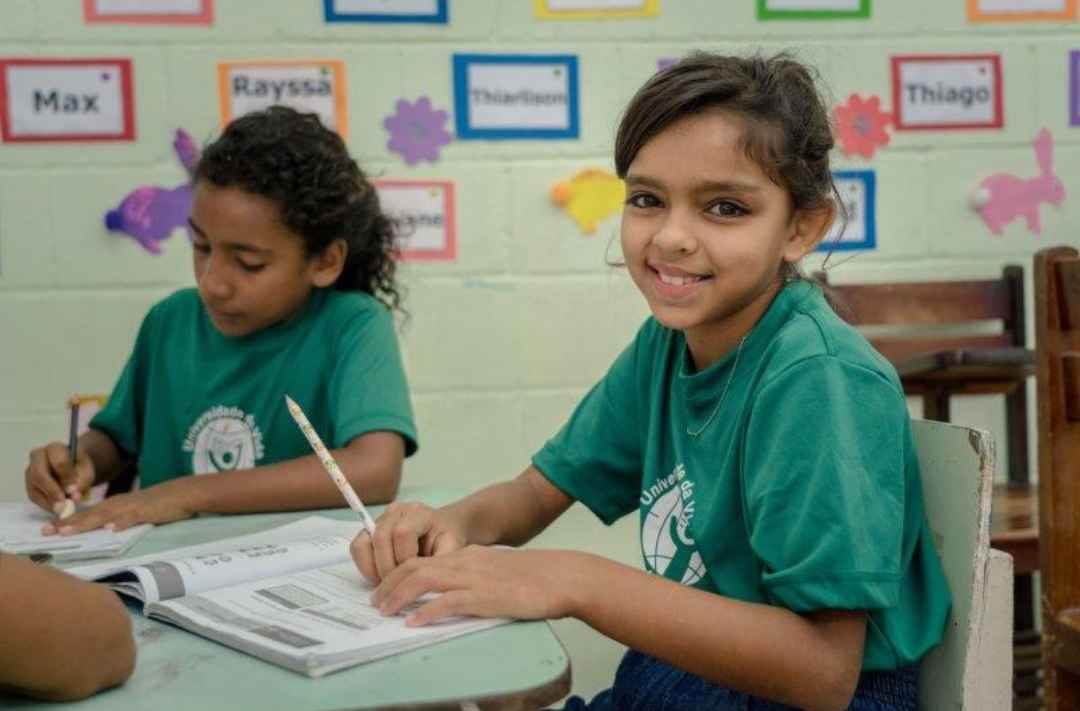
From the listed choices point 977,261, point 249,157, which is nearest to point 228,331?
point 249,157

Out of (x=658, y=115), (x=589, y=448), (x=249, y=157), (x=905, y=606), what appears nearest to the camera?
(x=905, y=606)

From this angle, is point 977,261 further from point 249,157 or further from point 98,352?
point 98,352

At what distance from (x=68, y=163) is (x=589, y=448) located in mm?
1389

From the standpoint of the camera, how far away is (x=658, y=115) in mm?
1198

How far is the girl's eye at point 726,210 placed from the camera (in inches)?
46.8

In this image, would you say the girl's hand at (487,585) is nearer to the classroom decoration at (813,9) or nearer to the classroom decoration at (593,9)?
the classroom decoration at (593,9)

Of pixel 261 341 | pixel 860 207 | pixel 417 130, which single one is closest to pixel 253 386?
pixel 261 341

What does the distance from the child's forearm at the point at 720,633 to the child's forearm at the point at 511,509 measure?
0.31 m

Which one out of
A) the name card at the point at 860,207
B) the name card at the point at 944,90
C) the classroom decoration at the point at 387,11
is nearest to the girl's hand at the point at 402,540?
the classroom decoration at the point at 387,11

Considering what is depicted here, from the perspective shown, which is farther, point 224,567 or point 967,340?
point 967,340

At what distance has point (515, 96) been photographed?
240cm

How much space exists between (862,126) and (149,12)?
4.62 ft

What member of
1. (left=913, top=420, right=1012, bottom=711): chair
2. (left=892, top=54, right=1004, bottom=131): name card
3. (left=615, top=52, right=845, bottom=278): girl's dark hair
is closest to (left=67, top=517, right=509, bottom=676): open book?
(left=913, top=420, right=1012, bottom=711): chair

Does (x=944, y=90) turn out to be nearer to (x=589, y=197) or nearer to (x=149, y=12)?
(x=589, y=197)
